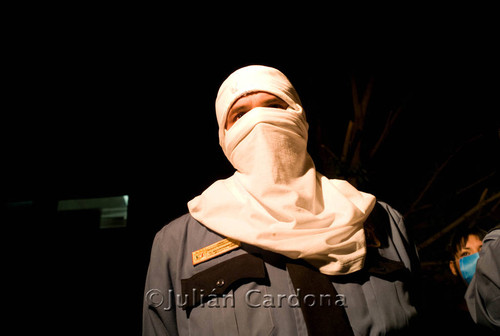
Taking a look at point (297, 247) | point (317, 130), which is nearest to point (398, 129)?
point (317, 130)

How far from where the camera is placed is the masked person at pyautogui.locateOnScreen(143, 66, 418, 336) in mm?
1035

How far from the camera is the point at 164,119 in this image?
2631 mm

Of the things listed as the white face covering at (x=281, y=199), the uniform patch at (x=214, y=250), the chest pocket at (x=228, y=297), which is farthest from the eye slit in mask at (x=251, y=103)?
the chest pocket at (x=228, y=297)

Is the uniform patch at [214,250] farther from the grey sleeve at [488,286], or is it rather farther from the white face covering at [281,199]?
the grey sleeve at [488,286]

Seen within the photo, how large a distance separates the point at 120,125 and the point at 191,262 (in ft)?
6.10

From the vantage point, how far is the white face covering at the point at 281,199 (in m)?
1.07

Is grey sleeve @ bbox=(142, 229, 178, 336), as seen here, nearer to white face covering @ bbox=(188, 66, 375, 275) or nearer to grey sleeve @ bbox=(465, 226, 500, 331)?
white face covering @ bbox=(188, 66, 375, 275)

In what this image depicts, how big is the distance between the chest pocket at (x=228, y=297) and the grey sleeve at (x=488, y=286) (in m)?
1.22

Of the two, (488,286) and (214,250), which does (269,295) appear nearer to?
(214,250)

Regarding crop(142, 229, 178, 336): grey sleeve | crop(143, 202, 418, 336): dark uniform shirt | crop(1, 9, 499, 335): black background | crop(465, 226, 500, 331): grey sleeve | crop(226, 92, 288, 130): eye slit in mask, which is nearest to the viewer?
crop(143, 202, 418, 336): dark uniform shirt

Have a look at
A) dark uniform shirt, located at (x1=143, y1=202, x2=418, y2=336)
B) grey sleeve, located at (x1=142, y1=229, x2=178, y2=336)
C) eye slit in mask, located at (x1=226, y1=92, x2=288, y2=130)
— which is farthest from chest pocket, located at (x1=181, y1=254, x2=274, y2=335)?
eye slit in mask, located at (x1=226, y1=92, x2=288, y2=130)

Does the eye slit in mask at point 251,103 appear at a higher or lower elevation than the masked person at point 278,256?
higher

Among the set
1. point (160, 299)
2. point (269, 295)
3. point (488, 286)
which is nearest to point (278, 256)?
point (269, 295)

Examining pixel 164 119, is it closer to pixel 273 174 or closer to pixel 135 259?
pixel 135 259
